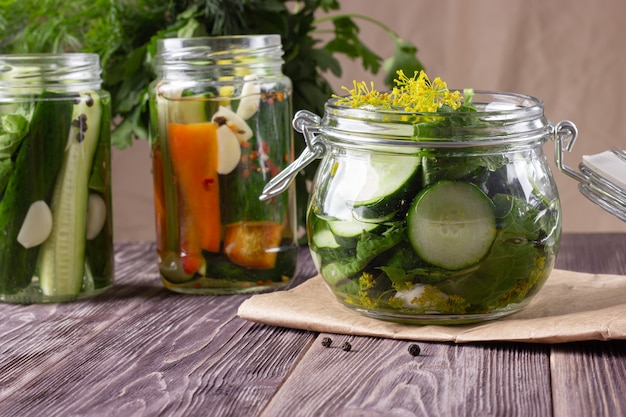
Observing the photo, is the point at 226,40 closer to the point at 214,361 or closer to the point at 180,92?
the point at 180,92

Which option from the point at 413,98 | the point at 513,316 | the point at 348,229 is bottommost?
the point at 513,316

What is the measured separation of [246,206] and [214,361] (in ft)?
0.95

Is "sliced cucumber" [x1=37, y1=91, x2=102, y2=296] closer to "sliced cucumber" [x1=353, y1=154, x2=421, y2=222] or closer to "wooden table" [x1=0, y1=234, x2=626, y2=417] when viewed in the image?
"wooden table" [x1=0, y1=234, x2=626, y2=417]

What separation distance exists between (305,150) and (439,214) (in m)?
0.19

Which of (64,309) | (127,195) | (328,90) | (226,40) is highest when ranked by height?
(226,40)

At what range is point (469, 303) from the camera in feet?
2.89

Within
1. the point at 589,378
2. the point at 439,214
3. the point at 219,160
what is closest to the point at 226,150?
the point at 219,160

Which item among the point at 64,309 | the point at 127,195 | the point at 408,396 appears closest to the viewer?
the point at 408,396

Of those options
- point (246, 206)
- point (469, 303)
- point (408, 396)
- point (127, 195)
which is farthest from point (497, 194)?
point (127, 195)

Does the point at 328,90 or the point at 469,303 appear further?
the point at 328,90

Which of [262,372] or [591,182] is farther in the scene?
[591,182]

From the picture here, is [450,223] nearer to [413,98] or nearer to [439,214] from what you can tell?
[439,214]

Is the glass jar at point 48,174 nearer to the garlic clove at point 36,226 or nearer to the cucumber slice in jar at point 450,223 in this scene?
the garlic clove at point 36,226

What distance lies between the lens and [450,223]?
0.84 meters
